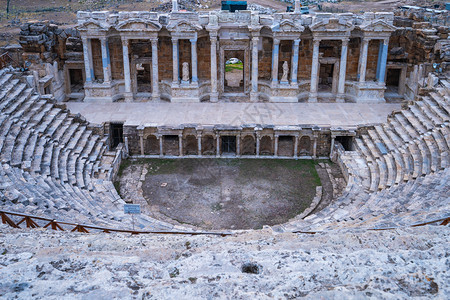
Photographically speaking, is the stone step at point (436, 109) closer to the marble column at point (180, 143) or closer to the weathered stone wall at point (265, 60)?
the weathered stone wall at point (265, 60)

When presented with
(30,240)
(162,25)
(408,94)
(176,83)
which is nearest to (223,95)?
(176,83)

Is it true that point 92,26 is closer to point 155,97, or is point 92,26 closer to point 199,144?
point 155,97

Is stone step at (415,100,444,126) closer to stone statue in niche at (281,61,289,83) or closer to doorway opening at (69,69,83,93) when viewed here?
stone statue in niche at (281,61,289,83)

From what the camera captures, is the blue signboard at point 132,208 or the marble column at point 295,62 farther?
the marble column at point 295,62

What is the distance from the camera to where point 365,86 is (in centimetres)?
2362

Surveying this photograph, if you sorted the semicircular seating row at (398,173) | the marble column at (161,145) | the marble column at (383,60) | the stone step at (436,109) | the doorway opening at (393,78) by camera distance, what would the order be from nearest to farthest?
the semicircular seating row at (398,173), the stone step at (436,109), the marble column at (161,145), the marble column at (383,60), the doorway opening at (393,78)

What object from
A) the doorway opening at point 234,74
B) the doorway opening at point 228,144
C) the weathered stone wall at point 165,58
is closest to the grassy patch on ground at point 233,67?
the doorway opening at point 234,74

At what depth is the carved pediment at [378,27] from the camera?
22641 millimetres

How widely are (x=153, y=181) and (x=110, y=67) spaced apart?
8.37m

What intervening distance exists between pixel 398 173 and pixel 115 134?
12034 mm

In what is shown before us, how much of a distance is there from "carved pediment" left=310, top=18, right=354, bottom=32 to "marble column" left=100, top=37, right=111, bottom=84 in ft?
32.8

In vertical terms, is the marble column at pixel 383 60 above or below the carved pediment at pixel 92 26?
below

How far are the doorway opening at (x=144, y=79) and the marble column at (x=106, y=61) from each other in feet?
7.52

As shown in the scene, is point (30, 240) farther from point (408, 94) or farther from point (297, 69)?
point (408, 94)
